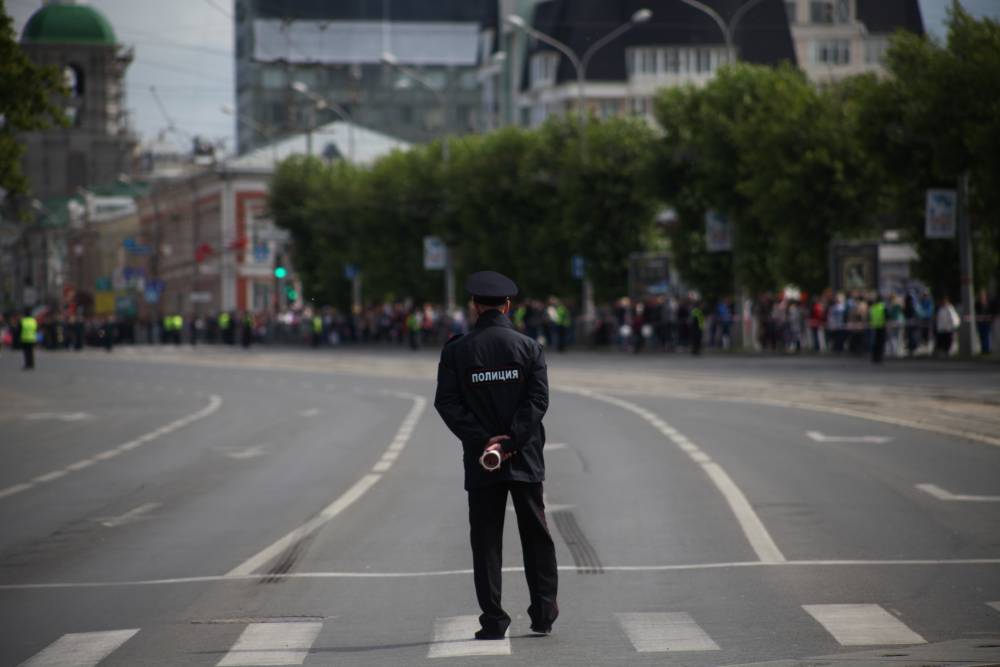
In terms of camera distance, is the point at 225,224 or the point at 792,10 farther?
the point at 225,224

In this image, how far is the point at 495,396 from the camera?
9305 mm

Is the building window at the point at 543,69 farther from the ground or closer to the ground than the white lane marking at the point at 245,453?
farther from the ground

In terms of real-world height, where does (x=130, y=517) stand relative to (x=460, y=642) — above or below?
below

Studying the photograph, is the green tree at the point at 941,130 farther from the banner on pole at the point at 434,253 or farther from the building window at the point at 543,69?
the building window at the point at 543,69

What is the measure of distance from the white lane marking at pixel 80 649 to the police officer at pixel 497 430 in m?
1.77

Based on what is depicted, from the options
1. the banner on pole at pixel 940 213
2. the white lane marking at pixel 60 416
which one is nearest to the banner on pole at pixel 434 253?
the banner on pole at pixel 940 213

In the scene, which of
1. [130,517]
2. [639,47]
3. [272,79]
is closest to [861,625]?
[130,517]

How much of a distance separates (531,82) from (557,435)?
327ft

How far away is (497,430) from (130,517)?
7.52 meters

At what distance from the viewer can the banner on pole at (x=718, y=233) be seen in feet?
194

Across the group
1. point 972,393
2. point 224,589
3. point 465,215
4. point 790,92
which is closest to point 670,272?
point 790,92

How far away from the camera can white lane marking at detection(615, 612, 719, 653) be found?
9125 millimetres

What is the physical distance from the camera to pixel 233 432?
28203 mm

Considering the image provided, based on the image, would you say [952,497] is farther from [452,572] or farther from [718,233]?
[718,233]
